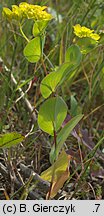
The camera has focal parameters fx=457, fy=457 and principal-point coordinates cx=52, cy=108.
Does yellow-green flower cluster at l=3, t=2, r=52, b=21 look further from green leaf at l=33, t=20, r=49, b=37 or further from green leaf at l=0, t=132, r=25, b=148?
green leaf at l=0, t=132, r=25, b=148

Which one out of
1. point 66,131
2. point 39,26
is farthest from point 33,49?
point 66,131

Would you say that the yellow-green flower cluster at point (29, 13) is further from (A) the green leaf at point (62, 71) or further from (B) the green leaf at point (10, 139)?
(B) the green leaf at point (10, 139)

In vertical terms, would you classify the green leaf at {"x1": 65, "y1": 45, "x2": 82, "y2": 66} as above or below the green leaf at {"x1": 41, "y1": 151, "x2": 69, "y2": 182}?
above

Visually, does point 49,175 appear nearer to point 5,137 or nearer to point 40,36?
point 5,137

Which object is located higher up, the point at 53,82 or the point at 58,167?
the point at 53,82

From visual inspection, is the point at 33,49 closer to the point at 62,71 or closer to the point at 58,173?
the point at 62,71

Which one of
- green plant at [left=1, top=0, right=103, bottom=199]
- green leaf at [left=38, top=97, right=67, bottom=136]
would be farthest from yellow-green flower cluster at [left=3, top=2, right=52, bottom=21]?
green leaf at [left=38, top=97, right=67, bottom=136]
